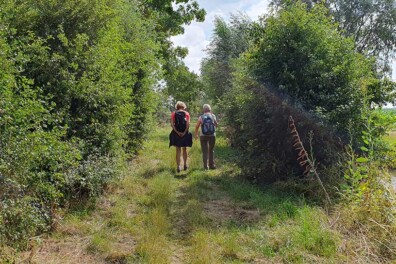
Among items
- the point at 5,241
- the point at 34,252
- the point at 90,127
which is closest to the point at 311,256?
the point at 34,252

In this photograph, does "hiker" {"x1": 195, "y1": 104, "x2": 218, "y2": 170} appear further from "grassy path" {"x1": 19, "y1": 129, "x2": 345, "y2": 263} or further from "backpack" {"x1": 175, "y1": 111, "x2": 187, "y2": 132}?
"grassy path" {"x1": 19, "y1": 129, "x2": 345, "y2": 263}

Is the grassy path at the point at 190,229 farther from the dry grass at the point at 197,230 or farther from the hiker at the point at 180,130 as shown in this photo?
the hiker at the point at 180,130

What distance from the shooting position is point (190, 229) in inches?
196

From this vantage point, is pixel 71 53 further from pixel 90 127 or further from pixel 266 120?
pixel 266 120

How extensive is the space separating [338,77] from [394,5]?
19.4m

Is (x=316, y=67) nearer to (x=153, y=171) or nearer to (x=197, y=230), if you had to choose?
(x=197, y=230)

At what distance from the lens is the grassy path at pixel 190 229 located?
13.3 ft

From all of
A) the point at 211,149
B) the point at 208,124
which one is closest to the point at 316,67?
the point at 208,124

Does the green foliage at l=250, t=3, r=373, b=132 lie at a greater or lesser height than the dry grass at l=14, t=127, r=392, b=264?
greater

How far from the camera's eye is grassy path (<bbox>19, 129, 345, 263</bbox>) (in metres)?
4.06

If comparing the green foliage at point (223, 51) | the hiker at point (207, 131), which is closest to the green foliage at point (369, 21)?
the green foliage at point (223, 51)

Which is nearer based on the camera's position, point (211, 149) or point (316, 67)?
point (316, 67)

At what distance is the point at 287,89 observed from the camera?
22.9ft

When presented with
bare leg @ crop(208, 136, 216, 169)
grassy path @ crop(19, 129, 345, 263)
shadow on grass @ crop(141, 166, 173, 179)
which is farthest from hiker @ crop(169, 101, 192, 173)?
grassy path @ crop(19, 129, 345, 263)
